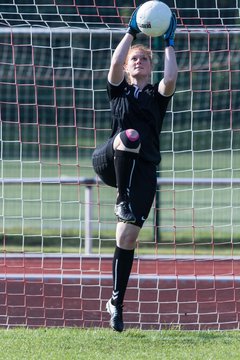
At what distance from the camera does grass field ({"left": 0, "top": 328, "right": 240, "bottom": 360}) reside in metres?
6.27

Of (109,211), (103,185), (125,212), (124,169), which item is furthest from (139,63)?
(109,211)

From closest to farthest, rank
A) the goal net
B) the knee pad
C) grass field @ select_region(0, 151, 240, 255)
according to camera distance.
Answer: the knee pad
the goal net
grass field @ select_region(0, 151, 240, 255)

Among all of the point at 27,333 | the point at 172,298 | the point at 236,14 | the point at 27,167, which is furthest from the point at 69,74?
the point at 27,333

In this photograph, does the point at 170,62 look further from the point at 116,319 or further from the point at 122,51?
the point at 116,319

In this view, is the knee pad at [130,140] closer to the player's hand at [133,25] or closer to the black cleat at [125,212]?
the black cleat at [125,212]

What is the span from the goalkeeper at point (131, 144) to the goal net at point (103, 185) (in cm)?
98

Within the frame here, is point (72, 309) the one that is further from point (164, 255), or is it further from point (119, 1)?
point (119, 1)

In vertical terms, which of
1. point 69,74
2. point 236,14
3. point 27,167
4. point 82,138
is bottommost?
point 27,167

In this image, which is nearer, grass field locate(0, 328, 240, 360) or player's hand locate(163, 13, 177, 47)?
grass field locate(0, 328, 240, 360)

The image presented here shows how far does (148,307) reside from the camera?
8.46 m

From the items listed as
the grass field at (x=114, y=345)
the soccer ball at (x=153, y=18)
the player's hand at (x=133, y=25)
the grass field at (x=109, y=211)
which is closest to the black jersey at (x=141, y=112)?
the player's hand at (x=133, y=25)

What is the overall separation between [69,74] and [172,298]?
23.1ft

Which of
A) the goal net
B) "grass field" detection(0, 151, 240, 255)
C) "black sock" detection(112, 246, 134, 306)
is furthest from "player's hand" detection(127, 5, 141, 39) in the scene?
"grass field" detection(0, 151, 240, 255)

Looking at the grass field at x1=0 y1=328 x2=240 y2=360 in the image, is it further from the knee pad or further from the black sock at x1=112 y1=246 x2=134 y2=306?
the knee pad
